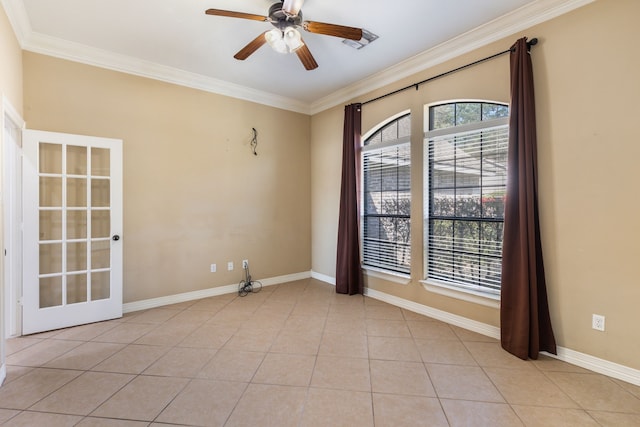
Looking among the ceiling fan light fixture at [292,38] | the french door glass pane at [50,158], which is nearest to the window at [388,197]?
the ceiling fan light fixture at [292,38]

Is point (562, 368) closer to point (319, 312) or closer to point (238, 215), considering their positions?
point (319, 312)

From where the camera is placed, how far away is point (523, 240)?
245 centimetres

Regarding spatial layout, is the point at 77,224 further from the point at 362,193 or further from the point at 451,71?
the point at 451,71

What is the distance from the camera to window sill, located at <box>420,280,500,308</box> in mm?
2854

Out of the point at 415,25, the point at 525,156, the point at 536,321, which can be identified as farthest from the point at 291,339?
the point at 415,25

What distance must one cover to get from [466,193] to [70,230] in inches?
168

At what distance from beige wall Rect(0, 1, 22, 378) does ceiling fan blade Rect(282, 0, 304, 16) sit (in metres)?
2.27

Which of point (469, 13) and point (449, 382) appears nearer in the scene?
point (449, 382)

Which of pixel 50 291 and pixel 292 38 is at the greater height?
pixel 292 38

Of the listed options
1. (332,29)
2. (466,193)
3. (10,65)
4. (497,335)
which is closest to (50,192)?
(10,65)

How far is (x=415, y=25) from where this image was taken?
2.80 meters

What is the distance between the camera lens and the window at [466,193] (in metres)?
2.86

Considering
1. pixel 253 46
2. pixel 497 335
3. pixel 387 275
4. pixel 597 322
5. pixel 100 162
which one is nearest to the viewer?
pixel 597 322

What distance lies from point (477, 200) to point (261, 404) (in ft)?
8.79
